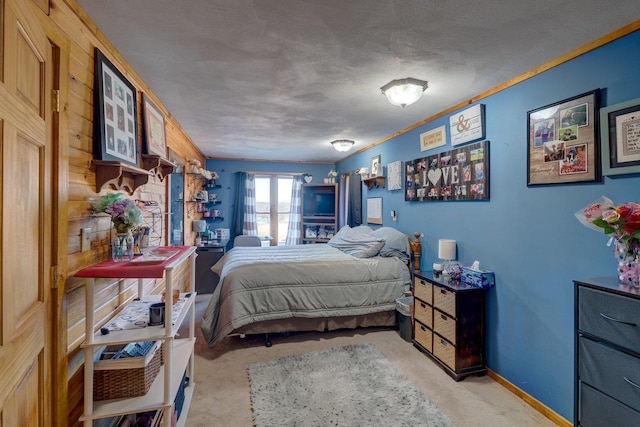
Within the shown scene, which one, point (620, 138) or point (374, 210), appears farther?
point (374, 210)

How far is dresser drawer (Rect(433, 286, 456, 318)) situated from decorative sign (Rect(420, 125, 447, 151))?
1556mm

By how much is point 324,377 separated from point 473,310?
4.53 ft

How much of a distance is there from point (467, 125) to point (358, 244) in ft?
5.99

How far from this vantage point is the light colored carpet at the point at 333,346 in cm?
201

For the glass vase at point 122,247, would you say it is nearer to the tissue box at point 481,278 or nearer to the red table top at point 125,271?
the red table top at point 125,271

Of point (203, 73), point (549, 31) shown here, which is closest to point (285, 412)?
point (203, 73)

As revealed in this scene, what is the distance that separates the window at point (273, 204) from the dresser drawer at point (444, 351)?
443 cm

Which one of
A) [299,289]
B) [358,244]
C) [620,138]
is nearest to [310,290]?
[299,289]

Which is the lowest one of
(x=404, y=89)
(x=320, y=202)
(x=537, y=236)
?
(x=537, y=236)

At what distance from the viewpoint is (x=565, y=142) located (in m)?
2.00

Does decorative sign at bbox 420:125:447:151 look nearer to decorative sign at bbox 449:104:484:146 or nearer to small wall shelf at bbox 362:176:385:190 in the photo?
decorative sign at bbox 449:104:484:146

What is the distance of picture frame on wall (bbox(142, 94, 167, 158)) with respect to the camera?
2410 millimetres

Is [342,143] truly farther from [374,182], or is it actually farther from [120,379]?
[120,379]

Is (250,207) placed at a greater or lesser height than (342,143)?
lesser
